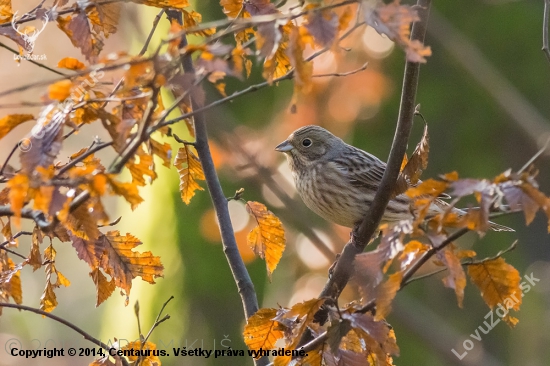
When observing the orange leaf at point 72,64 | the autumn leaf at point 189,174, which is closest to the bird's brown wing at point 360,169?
the autumn leaf at point 189,174

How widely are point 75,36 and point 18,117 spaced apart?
0.68 m

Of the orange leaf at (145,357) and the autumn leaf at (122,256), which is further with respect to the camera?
the orange leaf at (145,357)

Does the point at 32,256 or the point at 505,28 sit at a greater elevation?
the point at 505,28

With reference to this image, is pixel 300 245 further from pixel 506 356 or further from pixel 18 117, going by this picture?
pixel 18 117

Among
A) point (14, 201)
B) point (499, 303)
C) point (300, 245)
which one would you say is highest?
point (300, 245)

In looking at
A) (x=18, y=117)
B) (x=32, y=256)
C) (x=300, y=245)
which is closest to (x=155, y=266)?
(x=32, y=256)

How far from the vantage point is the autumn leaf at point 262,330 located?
10.1 feet

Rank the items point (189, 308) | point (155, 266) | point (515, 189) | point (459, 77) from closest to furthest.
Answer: point (515, 189) → point (155, 266) → point (189, 308) → point (459, 77)

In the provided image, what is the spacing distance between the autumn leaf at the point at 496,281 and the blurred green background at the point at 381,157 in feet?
14.3

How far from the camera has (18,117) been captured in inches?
94.9

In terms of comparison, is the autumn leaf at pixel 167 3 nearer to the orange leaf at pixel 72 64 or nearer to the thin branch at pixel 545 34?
the orange leaf at pixel 72 64

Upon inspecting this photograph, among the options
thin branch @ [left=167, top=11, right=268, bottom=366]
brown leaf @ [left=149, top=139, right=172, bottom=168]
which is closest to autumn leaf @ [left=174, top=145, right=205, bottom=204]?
→ thin branch @ [left=167, top=11, right=268, bottom=366]

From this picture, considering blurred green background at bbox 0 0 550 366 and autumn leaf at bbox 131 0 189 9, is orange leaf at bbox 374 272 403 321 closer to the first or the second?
autumn leaf at bbox 131 0 189 9

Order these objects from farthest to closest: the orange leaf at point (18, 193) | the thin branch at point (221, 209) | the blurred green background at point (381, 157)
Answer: the blurred green background at point (381, 157) → the thin branch at point (221, 209) → the orange leaf at point (18, 193)
